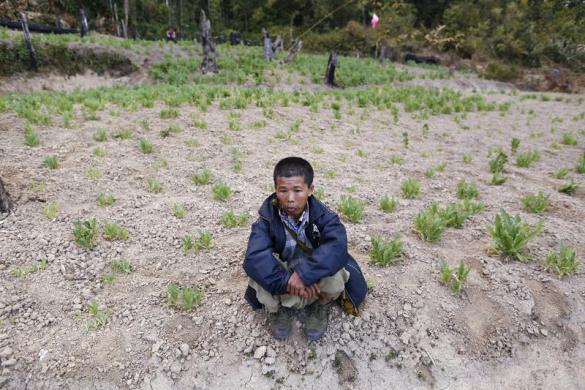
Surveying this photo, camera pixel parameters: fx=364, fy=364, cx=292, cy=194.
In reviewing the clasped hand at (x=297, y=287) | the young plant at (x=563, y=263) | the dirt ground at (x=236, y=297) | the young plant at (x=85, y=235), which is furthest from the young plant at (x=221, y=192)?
the young plant at (x=563, y=263)

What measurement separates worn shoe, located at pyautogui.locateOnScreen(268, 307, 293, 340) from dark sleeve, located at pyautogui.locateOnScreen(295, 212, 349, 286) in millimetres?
798

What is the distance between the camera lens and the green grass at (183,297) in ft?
11.7

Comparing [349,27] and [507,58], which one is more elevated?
[349,27]

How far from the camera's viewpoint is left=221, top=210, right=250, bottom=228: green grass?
4875 mm

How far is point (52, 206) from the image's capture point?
4875 millimetres

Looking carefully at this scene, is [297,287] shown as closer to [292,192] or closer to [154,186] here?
[292,192]

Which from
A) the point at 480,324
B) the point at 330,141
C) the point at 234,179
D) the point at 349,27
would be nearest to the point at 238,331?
the point at 480,324

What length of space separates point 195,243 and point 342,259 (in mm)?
2198

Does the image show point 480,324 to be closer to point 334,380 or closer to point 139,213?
point 334,380

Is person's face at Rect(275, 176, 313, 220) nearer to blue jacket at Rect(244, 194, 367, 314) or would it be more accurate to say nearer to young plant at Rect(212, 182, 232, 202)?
blue jacket at Rect(244, 194, 367, 314)

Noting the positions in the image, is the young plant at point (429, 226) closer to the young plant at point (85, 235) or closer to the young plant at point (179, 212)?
the young plant at point (179, 212)

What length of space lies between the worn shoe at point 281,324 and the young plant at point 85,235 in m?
2.44

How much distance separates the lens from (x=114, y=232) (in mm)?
4484

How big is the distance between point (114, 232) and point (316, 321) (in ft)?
9.03
